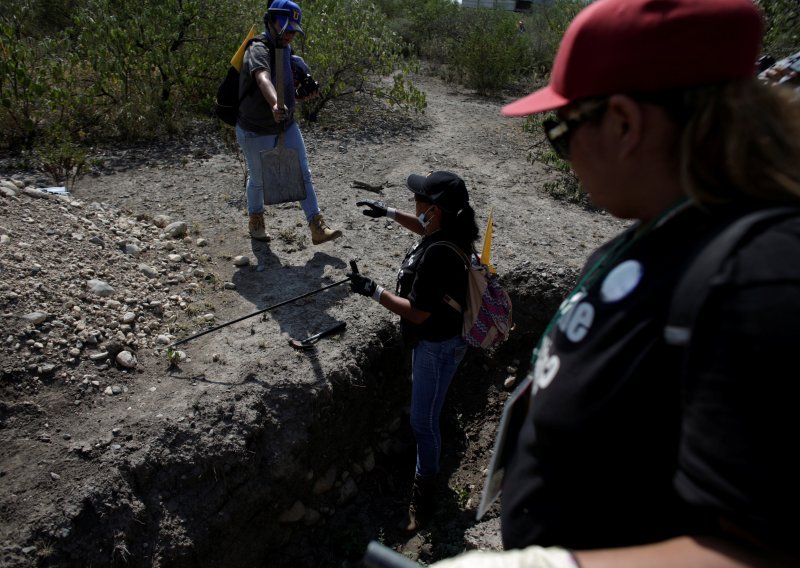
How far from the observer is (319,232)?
14.3 feet

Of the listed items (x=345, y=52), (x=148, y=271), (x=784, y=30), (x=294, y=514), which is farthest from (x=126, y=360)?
(x=784, y=30)

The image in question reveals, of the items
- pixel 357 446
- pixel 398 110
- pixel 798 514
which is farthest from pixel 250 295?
pixel 398 110

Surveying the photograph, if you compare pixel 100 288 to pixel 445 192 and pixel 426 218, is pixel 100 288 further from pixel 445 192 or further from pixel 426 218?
pixel 445 192

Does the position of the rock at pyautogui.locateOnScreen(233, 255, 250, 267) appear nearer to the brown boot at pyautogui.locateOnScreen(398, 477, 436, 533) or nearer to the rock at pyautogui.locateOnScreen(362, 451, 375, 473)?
the rock at pyautogui.locateOnScreen(362, 451, 375, 473)

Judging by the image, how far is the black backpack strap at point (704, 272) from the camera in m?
0.70

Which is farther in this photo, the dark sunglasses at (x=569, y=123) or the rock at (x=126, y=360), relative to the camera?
the rock at (x=126, y=360)

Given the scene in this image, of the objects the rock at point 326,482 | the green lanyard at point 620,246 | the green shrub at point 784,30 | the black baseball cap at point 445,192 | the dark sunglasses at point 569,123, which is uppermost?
the green shrub at point 784,30

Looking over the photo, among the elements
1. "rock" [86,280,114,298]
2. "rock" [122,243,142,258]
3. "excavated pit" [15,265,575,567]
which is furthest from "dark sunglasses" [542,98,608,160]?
"rock" [122,243,142,258]

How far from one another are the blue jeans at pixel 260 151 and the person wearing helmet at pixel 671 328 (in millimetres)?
3348

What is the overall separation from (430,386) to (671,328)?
226 cm

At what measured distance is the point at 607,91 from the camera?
92 centimetres

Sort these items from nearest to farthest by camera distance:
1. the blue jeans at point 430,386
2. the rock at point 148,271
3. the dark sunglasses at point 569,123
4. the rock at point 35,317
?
the dark sunglasses at point 569,123, the blue jeans at point 430,386, the rock at point 35,317, the rock at point 148,271

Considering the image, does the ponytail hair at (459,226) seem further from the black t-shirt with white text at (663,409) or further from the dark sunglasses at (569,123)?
the black t-shirt with white text at (663,409)

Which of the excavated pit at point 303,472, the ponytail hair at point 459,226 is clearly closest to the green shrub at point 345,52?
the excavated pit at point 303,472
